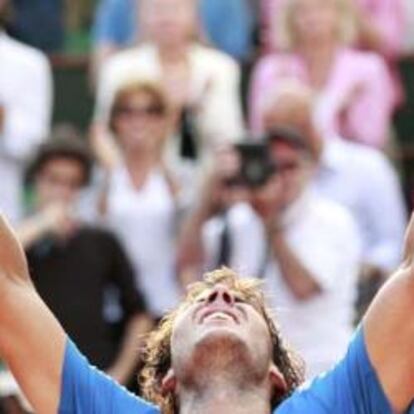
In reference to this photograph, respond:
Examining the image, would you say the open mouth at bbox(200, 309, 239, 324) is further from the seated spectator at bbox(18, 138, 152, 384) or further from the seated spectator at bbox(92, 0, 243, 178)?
the seated spectator at bbox(92, 0, 243, 178)

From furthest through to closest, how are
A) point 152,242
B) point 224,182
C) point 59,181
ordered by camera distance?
1. point 152,242
2. point 59,181
3. point 224,182

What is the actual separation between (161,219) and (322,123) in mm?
1092

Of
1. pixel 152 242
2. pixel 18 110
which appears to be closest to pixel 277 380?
pixel 152 242

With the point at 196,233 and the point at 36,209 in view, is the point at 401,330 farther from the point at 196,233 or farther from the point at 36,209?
the point at 36,209

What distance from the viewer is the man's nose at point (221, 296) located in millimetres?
5848

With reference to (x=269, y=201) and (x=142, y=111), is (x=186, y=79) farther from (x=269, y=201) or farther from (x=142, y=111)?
(x=269, y=201)

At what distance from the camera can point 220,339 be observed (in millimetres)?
5676

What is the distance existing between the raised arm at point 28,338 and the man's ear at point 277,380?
57 centimetres

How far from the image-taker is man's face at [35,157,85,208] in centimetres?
878

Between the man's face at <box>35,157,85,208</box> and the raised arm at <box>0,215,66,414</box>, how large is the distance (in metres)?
3.04

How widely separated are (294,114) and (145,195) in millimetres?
727

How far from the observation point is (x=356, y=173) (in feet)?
30.4

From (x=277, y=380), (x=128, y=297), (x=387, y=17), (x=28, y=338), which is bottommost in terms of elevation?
(x=128, y=297)

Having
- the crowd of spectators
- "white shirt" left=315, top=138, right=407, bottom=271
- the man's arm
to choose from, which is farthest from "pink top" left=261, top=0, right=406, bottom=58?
the man's arm
